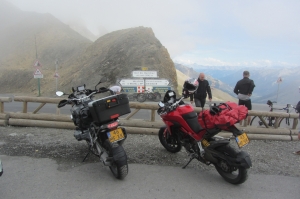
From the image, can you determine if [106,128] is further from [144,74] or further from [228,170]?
[144,74]

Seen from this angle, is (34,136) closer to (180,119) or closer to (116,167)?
(116,167)

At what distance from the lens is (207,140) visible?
4.25 metres

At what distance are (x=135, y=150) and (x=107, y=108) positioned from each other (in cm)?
183

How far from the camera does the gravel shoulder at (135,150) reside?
4.73 metres

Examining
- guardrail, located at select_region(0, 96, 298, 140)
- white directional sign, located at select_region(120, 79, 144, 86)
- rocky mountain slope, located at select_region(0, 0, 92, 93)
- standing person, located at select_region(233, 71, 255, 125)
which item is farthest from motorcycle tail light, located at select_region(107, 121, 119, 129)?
rocky mountain slope, located at select_region(0, 0, 92, 93)

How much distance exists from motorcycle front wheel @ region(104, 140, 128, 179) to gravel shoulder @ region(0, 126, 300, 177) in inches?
35.2

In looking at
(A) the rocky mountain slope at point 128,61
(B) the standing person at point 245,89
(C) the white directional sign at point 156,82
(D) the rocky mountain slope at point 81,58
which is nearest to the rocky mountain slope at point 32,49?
(D) the rocky mountain slope at point 81,58

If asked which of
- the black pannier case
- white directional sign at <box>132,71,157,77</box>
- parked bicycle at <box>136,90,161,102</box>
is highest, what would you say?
white directional sign at <box>132,71,157,77</box>

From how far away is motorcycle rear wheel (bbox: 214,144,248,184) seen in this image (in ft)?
12.3

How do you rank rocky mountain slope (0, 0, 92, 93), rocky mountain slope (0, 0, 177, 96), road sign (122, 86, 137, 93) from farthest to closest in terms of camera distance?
rocky mountain slope (0, 0, 92, 93) → rocky mountain slope (0, 0, 177, 96) → road sign (122, 86, 137, 93)

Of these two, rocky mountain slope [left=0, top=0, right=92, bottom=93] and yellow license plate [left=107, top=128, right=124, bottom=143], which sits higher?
rocky mountain slope [left=0, top=0, right=92, bottom=93]

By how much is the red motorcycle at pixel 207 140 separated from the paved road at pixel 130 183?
0.28m

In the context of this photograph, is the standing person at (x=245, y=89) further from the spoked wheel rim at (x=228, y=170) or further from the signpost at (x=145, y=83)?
the signpost at (x=145, y=83)

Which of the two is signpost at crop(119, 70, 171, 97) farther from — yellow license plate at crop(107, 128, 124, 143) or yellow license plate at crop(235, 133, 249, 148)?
yellow license plate at crop(235, 133, 249, 148)
